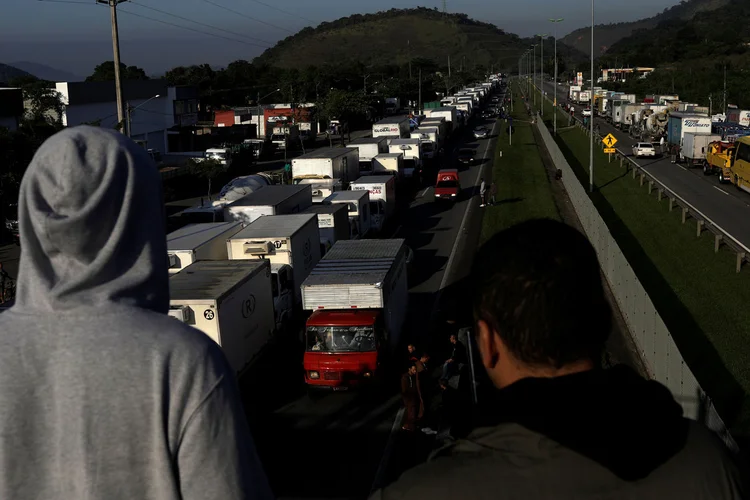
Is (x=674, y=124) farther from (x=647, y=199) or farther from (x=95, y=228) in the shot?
(x=95, y=228)

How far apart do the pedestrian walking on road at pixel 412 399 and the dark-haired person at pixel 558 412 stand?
1242cm

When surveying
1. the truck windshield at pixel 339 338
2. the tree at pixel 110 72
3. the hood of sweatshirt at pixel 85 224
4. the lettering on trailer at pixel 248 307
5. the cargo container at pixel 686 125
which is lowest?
the truck windshield at pixel 339 338

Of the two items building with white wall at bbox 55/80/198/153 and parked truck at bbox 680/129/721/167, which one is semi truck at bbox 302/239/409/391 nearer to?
building with white wall at bbox 55/80/198/153

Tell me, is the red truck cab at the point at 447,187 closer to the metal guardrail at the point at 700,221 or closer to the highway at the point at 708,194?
the metal guardrail at the point at 700,221

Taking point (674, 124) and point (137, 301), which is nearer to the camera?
point (137, 301)

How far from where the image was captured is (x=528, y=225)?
2240mm

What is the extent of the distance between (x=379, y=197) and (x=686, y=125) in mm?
31404

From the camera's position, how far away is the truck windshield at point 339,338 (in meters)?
17.4

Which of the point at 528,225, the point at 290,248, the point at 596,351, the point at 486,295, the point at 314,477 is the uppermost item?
the point at 528,225

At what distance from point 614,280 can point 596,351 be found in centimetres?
2142

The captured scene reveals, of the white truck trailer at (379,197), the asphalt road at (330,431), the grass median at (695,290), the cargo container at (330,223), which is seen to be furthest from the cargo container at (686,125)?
the asphalt road at (330,431)

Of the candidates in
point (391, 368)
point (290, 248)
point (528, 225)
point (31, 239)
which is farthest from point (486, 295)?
point (290, 248)

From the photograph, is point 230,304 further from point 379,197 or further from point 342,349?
point 379,197

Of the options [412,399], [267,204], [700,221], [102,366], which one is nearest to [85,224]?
[102,366]
